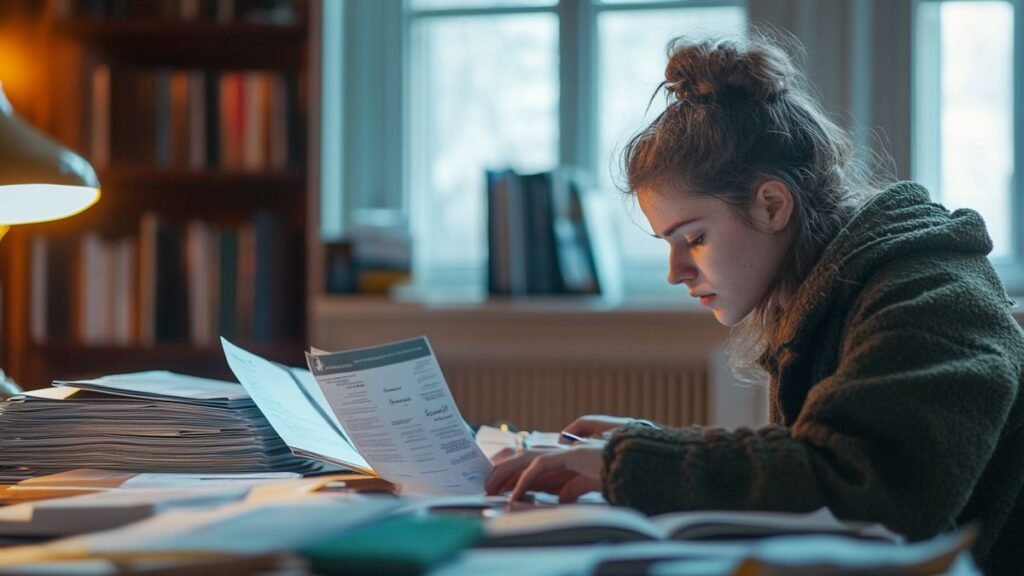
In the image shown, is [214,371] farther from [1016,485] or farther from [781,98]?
[1016,485]

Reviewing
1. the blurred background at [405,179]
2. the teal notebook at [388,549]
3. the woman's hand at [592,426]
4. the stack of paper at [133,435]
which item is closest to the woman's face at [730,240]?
the woman's hand at [592,426]

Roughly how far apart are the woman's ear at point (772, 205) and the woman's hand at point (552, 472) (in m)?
0.37

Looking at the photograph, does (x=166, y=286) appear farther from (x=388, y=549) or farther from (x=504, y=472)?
(x=388, y=549)

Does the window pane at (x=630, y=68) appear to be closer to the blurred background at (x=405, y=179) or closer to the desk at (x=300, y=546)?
the blurred background at (x=405, y=179)

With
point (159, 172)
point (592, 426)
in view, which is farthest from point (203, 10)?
point (592, 426)

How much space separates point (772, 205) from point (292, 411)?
500 mm

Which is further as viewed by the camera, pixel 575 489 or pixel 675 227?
pixel 675 227

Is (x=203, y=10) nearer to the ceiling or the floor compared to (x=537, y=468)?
nearer to the ceiling

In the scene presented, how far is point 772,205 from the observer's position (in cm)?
113

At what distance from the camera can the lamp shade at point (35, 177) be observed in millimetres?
1265

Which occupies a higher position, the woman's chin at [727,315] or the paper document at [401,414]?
the woman's chin at [727,315]

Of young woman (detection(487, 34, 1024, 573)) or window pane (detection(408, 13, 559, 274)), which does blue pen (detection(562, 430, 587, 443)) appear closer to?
young woman (detection(487, 34, 1024, 573))

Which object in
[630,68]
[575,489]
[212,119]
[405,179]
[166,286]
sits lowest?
[575,489]

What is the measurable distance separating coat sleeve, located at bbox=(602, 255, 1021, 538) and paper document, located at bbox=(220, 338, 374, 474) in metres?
0.31
